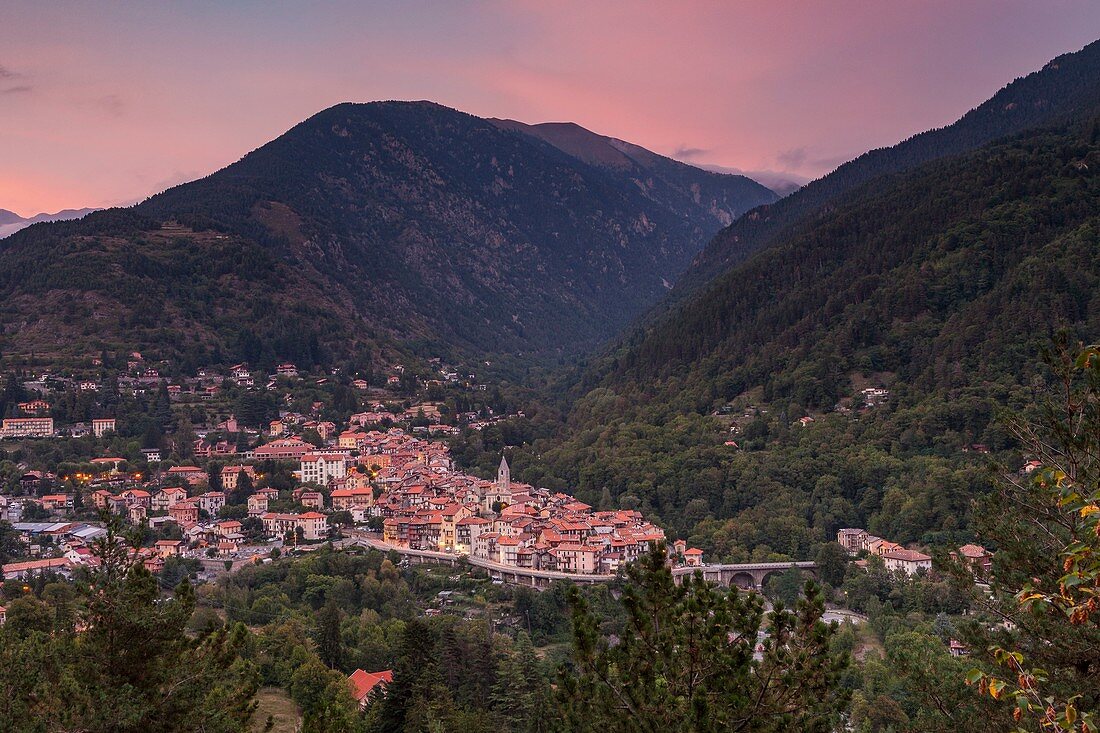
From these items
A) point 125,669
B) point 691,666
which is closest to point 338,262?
point 125,669

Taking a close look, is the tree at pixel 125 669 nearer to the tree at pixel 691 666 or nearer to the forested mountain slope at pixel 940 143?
the tree at pixel 691 666

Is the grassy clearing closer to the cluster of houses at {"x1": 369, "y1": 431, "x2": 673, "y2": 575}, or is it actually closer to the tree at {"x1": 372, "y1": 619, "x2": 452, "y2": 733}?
the tree at {"x1": 372, "y1": 619, "x2": 452, "y2": 733}

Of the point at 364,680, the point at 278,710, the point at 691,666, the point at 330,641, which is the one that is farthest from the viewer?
the point at 330,641

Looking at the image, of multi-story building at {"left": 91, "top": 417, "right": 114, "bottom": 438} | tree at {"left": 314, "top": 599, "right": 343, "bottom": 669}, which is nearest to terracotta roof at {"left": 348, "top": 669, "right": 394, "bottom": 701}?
tree at {"left": 314, "top": 599, "right": 343, "bottom": 669}

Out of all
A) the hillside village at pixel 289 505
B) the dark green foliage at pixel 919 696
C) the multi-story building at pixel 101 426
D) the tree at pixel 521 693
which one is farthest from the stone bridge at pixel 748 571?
the multi-story building at pixel 101 426

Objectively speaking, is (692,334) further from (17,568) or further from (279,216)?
(279,216)

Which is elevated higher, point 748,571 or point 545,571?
point 748,571

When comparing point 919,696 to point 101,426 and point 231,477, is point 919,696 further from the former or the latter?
point 101,426
